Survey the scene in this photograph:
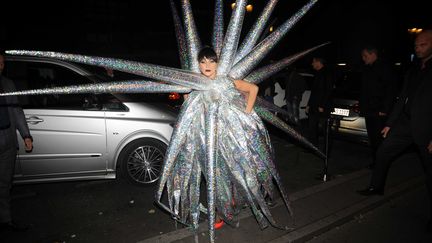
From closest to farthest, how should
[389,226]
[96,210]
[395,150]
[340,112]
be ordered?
[389,226] < [395,150] < [96,210] < [340,112]

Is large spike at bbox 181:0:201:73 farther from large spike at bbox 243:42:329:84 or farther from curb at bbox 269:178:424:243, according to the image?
curb at bbox 269:178:424:243

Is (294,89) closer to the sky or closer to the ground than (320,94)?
closer to the sky

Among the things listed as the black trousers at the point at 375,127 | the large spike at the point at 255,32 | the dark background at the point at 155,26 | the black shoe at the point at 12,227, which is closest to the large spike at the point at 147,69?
the large spike at the point at 255,32

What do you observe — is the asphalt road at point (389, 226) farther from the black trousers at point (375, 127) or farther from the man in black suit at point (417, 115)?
the black trousers at point (375, 127)

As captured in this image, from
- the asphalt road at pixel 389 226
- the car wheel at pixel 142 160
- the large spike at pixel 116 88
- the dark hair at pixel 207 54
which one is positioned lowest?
the asphalt road at pixel 389 226

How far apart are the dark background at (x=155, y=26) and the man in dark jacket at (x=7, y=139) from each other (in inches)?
462

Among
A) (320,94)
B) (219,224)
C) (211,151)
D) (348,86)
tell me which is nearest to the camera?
(211,151)

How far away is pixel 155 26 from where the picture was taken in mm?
20094

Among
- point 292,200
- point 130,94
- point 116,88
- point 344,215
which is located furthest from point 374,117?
point 116,88

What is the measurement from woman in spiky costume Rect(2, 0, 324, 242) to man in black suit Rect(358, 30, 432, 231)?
74.0 inches

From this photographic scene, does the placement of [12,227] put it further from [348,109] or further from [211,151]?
[348,109]

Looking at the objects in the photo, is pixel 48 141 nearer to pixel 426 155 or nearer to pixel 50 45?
pixel 426 155

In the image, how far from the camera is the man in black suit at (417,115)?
3.38 metres

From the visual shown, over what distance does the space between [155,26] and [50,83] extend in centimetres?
1730
